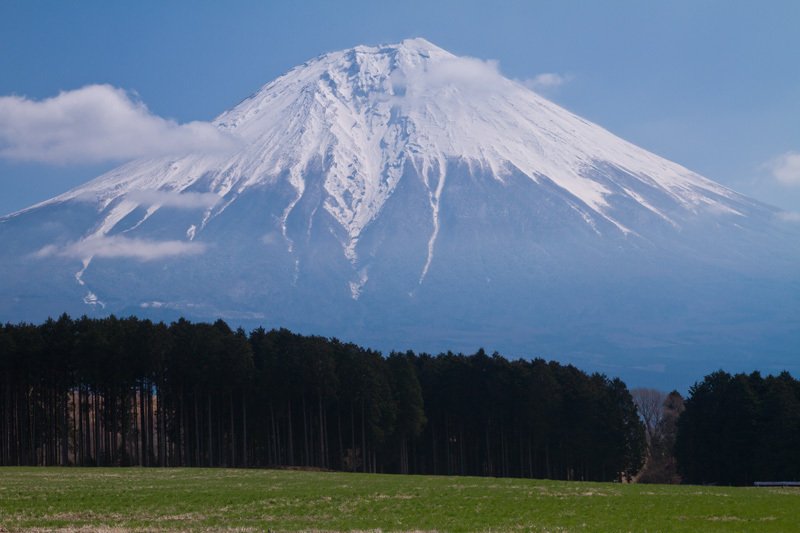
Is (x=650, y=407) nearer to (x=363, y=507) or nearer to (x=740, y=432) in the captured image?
(x=740, y=432)

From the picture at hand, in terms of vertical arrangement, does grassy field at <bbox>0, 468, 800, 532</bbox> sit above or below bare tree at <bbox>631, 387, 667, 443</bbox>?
above

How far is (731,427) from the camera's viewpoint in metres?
64.9

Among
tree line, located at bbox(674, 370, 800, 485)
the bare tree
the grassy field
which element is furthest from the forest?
the bare tree

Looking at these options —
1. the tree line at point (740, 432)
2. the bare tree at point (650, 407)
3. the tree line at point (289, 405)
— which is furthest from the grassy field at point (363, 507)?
the bare tree at point (650, 407)

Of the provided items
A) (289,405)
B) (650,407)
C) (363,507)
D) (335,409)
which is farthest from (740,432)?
(650,407)

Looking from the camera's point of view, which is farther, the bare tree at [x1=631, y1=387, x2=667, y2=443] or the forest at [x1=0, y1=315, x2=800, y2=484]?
the bare tree at [x1=631, y1=387, x2=667, y2=443]

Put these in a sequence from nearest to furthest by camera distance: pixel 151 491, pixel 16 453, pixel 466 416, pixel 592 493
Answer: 1. pixel 151 491
2. pixel 592 493
3. pixel 16 453
4. pixel 466 416

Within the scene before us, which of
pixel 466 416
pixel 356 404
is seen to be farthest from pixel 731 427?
pixel 356 404

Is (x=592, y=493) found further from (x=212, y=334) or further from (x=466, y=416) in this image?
(x=466, y=416)

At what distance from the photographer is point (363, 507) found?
27.9 m

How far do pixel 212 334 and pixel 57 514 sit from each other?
38686mm

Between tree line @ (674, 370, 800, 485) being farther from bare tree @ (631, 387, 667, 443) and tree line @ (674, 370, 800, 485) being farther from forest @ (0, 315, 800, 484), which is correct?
bare tree @ (631, 387, 667, 443)

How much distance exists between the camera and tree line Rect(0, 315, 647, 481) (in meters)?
58.6

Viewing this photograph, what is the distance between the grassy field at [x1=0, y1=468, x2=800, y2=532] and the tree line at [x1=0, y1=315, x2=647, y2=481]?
22561 mm
